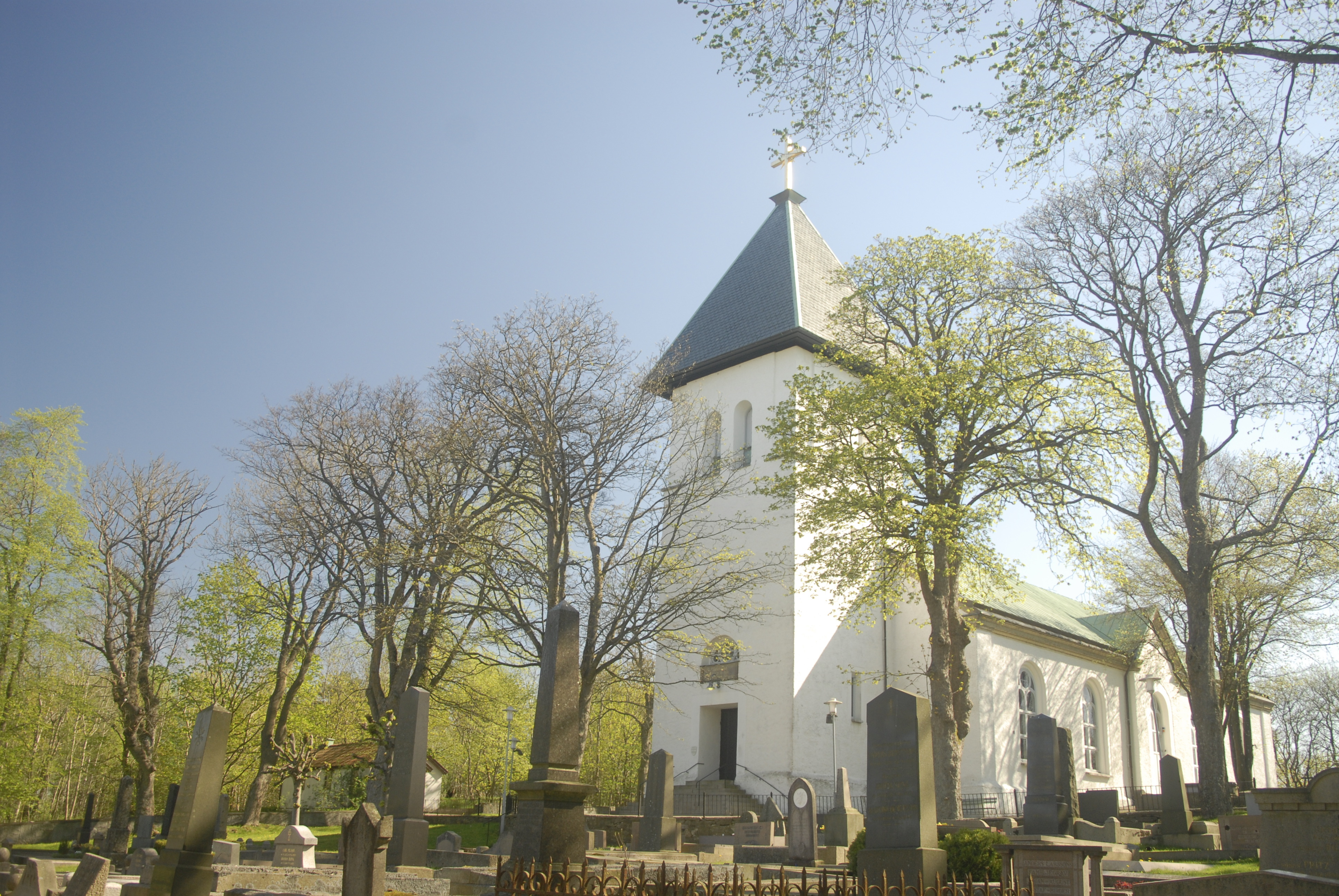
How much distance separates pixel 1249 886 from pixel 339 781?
42.1 meters

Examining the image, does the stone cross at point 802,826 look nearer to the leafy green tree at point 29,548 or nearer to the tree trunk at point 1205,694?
the tree trunk at point 1205,694

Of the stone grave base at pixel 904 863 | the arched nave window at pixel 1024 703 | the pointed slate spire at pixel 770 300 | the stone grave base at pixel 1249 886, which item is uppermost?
the pointed slate spire at pixel 770 300

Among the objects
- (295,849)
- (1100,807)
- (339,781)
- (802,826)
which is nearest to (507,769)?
(295,849)

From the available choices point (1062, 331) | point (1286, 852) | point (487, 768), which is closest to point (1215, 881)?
point (1286, 852)

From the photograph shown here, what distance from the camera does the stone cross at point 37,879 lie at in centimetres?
892

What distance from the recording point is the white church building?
24.4m

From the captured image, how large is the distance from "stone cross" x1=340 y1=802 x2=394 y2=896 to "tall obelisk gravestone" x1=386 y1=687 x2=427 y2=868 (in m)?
4.72

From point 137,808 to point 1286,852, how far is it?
85.2ft

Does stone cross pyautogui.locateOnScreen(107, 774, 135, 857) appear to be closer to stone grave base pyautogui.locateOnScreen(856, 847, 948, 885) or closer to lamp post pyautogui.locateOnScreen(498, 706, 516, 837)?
lamp post pyautogui.locateOnScreen(498, 706, 516, 837)

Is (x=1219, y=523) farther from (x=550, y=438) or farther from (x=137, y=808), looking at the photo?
(x=137, y=808)

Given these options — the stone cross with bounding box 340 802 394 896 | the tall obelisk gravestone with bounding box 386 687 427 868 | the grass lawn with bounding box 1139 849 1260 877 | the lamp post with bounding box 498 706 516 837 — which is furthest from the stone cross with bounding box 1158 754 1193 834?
the stone cross with bounding box 340 802 394 896

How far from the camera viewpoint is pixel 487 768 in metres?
47.9

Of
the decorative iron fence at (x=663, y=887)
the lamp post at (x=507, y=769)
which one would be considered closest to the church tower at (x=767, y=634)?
the lamp post at (x=507, y=769)

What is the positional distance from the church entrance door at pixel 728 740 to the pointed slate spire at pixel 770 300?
388 inches
